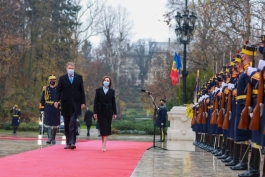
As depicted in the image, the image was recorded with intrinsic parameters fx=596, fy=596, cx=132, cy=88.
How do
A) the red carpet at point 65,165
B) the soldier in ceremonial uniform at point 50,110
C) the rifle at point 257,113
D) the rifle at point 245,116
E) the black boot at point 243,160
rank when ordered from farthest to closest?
the soldier in ceremonial uniform at point 50,110 → the black boot at point 243,160 → the red carpet at point 65,165 → the rifle at point 245,116 → the rifle at point 257,113

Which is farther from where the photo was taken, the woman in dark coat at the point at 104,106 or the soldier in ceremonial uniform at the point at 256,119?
Answer: the woman in dark coat at the point at 104,106

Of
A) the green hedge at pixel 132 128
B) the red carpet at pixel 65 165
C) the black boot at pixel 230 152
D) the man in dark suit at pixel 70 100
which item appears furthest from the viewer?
the green hedge at pixel 132 128

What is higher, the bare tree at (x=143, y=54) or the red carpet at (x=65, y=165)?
the bare tree at (x=143, y=54)

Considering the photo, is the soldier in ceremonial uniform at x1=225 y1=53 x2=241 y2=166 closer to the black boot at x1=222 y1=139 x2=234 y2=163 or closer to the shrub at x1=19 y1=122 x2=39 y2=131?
the black boot at x1=222 y1=139 x2=234 y2=163

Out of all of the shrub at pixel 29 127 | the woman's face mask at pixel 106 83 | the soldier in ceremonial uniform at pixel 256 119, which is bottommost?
the shrub at pixel 29 127

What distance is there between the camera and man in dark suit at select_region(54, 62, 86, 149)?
1378 cm

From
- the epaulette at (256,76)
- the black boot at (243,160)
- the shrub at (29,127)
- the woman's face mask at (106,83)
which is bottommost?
the shrub at (29,127)

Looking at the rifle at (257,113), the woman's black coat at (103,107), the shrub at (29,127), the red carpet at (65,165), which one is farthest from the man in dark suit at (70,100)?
the shrub at (29,127)

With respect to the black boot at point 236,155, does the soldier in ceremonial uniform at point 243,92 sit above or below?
above

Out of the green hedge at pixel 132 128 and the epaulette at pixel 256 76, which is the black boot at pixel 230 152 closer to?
the epaulette at pixel 256 76

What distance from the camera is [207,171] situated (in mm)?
9500

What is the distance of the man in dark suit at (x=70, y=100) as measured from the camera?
45.2 feet

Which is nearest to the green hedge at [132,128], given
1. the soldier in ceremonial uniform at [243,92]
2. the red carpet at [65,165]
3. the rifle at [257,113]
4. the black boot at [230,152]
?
the red carpet at [65,165]

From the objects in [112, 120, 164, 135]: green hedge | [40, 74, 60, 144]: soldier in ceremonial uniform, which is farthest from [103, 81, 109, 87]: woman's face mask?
[112, 120, 164, 135]: green hedge
